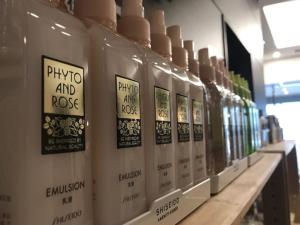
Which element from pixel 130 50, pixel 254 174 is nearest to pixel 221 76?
pixel 254 174

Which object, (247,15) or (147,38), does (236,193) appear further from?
(247,15)

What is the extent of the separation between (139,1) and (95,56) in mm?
120

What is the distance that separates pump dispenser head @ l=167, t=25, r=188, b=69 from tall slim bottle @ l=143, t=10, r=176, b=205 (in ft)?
0.25

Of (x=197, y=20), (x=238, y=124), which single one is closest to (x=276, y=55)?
(x=197, y=20)

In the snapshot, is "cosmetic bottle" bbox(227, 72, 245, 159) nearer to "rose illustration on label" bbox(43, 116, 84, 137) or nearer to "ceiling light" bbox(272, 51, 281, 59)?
"rose illustration on label" bbox(43, 116, 84, 137)

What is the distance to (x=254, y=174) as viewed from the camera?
0.61 meters

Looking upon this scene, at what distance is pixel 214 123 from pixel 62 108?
1.05ft

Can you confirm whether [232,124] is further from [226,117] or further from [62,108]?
[62,108]

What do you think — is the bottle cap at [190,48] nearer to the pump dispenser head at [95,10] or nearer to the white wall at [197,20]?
the white wall at [197,20]

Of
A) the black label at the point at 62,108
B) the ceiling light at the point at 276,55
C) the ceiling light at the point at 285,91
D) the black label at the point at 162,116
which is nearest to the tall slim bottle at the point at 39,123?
the black label at the point at 62,108

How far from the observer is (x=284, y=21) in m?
2.72

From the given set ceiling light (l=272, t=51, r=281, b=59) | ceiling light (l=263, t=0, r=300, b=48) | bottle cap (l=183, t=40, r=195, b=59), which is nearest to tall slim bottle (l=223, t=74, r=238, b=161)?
bottle cap (l=183, t=40, r=195, b=59)

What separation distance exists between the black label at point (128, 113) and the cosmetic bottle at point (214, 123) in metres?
0.20

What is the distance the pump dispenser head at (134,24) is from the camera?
31 centimetres
